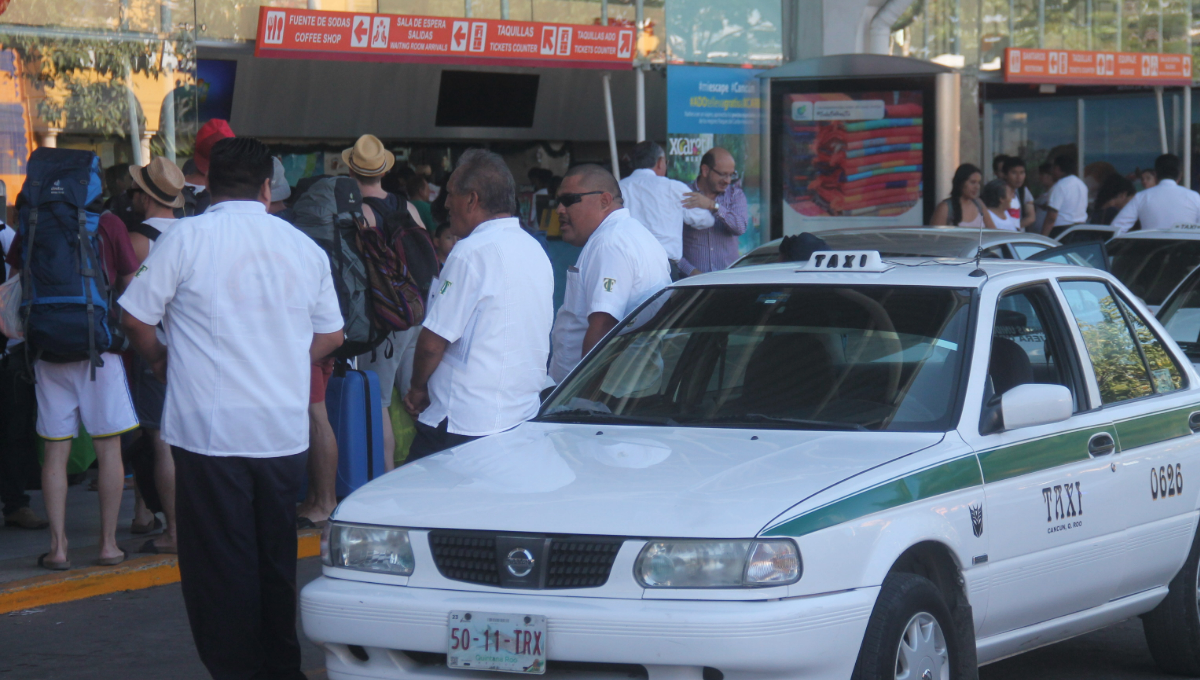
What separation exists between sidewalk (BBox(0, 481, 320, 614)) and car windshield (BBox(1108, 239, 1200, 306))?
19.0ft

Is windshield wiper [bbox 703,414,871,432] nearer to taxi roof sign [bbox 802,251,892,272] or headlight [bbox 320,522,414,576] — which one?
taxi roof sign [bbox 802,251,892,272]

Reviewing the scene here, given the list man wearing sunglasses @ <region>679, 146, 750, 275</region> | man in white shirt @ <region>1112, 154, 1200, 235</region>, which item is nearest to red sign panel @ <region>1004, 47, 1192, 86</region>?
man in white shirt @ <region>1112, 154, 1200, 235</region>

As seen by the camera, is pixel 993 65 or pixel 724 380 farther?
pixel 993 65

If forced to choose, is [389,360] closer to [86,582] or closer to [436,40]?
[86,582]

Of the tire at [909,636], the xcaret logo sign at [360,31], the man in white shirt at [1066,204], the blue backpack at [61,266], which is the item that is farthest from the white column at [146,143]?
the man in white shirt at [1066,204]

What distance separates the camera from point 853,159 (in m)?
14.9

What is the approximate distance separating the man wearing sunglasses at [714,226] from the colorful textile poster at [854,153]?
14.8ft

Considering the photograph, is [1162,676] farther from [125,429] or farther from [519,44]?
[519,44]

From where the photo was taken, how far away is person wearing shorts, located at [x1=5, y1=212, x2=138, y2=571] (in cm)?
661

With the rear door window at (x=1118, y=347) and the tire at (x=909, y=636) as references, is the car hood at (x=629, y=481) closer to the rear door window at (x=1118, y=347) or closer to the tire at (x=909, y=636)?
the tire at (x=909, y=636)

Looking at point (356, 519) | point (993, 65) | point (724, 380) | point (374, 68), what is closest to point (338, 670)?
point (356, 519)

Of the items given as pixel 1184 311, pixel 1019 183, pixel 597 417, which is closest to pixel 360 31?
pixel 1184 311

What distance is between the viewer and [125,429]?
6.66m

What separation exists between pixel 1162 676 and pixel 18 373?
5.04 m
